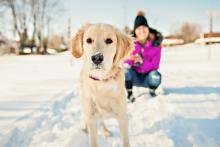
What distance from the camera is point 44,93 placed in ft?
19.1

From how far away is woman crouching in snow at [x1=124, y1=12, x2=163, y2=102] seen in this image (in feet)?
16.6

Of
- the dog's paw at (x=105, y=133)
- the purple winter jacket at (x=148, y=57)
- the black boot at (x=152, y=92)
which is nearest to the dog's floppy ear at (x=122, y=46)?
the dog's paw at (x=105, y=133)

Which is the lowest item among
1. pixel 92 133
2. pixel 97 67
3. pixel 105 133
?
pixel 105 133

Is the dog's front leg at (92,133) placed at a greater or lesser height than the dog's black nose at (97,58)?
lesser

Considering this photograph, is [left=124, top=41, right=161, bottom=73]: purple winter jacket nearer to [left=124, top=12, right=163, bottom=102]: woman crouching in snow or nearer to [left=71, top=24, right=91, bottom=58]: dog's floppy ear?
[left=124, top=12, right=163, bottom=102]: woman crouching in snow

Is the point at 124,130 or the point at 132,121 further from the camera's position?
the point at 132,121

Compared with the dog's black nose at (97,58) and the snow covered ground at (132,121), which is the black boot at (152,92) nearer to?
the snow covered ground at (132,121)

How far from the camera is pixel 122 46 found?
290 cm

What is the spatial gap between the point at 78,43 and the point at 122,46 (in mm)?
477

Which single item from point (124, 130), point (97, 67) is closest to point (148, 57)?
point (124, 130)

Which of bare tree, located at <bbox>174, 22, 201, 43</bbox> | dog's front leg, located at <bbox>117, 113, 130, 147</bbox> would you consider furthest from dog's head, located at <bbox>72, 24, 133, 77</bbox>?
bare tree, located at <bbox>174, 22, 201, 43</bbox>

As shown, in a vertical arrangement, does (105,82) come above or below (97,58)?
below

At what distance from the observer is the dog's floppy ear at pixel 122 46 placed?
9.43 feet

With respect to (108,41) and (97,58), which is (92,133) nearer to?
(97,58)
